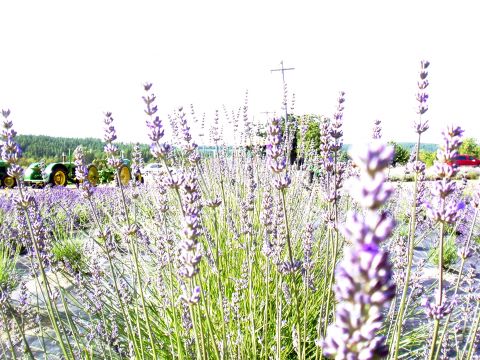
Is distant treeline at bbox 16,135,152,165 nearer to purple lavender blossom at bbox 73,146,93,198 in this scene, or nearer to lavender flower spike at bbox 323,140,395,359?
purple lavender blossom at bbox 73,146,93,198

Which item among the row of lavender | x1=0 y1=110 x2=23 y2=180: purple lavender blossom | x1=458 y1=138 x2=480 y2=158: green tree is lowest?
x1=458 y1=138 x2=480 y2=158: green tree

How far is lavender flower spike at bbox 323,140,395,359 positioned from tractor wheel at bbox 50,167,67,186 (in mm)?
18185

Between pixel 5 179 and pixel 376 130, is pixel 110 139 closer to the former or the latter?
pixel 376 130

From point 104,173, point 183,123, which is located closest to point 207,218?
point 183,123

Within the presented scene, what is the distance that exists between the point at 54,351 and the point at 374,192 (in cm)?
417

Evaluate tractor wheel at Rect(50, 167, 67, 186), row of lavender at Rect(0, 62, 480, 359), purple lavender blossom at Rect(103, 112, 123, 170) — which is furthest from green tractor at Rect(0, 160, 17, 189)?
purple lavender blossom at Rect(103, 112, 123, 170)

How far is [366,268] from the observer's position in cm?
47

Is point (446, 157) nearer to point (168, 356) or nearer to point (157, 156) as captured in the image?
point (157, 156)

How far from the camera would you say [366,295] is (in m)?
0.49

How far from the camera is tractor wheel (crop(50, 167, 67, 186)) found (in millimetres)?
16900

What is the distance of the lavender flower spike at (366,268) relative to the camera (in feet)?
1.51

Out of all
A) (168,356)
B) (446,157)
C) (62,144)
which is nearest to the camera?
(446,157)

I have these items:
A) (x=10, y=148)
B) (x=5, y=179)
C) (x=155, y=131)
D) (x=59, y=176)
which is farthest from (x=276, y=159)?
(x=5, y=179)

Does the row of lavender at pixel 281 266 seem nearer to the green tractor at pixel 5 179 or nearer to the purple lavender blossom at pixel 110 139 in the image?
the purple lavender blossom at pixel 110 139
